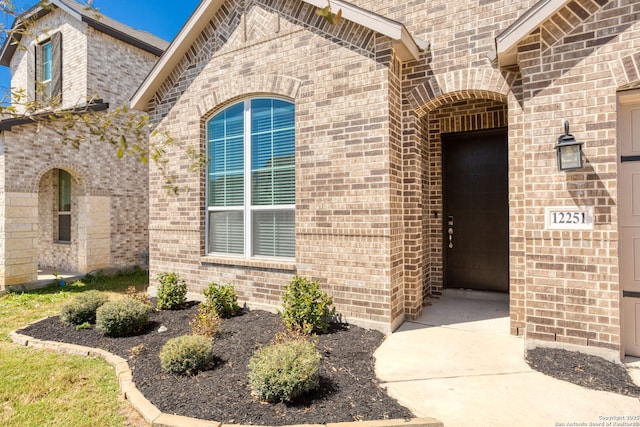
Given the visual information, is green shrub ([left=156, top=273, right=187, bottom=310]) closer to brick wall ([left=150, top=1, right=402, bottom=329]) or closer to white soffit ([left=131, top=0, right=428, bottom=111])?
brick wall ([left=150, top=1, right=402, bottom=329])

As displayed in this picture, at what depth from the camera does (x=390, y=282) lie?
15.7ft

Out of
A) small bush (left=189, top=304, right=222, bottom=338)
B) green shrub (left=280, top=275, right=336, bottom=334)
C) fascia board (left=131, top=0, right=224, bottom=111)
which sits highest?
fascia board (left=131, top=0, right=224, bottom=111)

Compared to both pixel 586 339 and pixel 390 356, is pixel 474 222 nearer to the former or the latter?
pixel 586 339

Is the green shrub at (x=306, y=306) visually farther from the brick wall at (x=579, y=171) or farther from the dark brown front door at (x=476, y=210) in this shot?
the dark brown front door at (x=476, y=210)

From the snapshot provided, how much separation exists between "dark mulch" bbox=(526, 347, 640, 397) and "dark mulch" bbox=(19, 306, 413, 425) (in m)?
1.72

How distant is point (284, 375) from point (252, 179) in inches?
148

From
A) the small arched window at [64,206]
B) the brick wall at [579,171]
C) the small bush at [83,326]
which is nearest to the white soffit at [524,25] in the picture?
the brick wall at [579,171]

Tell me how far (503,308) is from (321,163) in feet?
12.3

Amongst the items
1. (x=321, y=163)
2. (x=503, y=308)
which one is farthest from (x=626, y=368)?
(x=321, y=163)

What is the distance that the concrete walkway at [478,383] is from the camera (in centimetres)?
287

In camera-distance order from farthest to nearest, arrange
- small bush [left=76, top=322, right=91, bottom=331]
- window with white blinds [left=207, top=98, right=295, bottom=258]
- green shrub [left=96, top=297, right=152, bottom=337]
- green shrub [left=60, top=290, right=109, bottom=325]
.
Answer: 1. window with white blinds [left=207, top=98, right=295, bottom=258]
2. green shrub [left=60, top=290, right=109, bottom=325]
3. small bush [left=76, top=322, right=91, bottom=331]
4. green shrub [left=96, top=297, right=152, bottom=337]

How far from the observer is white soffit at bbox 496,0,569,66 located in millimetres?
3821

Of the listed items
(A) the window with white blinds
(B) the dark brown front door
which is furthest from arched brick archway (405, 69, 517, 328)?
(A) the window with white blinds

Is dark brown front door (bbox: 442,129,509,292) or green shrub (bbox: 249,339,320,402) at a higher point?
dark brown front door (bbox: 442,129,509,292)
